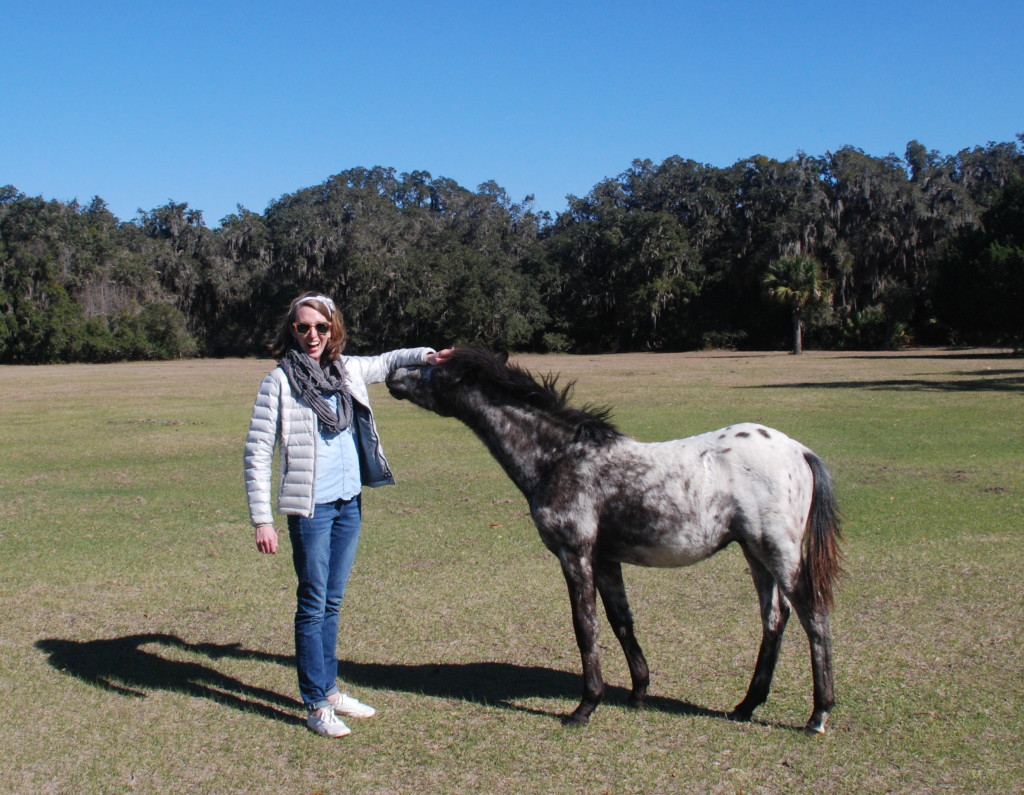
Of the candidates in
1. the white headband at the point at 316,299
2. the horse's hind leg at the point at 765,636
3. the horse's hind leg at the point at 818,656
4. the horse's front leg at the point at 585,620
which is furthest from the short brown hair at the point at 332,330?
the horse's hind leg at the point at 818,656

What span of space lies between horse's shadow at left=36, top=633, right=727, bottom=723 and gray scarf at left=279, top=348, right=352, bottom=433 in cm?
160

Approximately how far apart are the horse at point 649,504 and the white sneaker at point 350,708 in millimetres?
1070

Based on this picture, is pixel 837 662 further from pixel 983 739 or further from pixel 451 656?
pixel 451 656

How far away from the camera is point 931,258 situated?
201 ft

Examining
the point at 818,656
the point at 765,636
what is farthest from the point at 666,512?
the point at 818,656

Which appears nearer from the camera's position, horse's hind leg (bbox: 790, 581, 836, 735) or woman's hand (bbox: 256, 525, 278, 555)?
horse's hind leg (bbox: 790, 581, 836, 735)

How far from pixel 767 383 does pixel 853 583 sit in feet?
77.0

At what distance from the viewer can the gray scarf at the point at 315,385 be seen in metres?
4.73

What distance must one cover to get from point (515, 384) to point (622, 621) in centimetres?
140

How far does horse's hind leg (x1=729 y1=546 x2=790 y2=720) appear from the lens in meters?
4.71

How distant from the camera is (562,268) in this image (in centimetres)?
7094

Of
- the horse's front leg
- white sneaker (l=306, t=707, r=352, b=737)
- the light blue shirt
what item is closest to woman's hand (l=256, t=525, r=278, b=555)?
the light blue shirt

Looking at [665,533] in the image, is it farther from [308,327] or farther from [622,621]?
[308,327]

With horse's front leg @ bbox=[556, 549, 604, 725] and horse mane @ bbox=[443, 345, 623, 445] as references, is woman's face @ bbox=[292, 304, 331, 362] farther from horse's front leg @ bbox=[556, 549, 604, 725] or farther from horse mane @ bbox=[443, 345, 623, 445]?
horse's front leg @ bbox=[556, 549, 604, 725]
